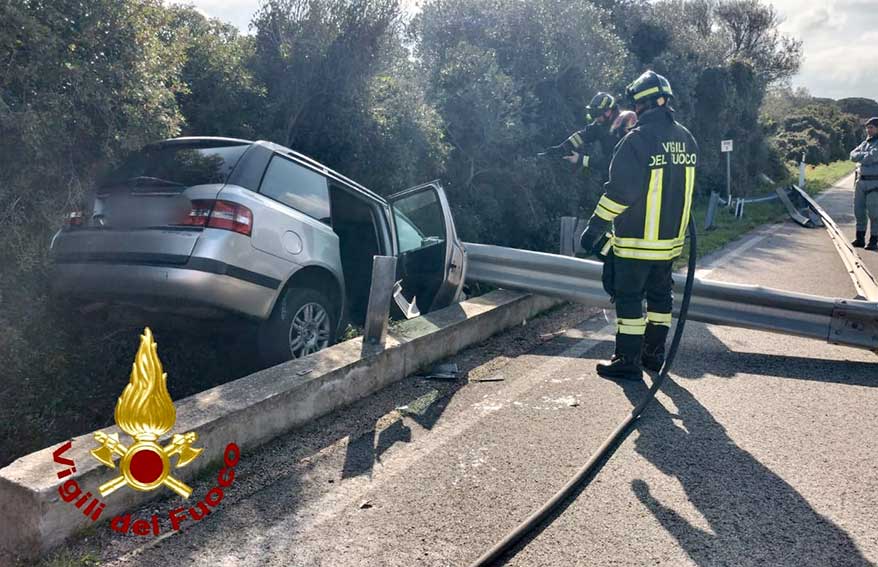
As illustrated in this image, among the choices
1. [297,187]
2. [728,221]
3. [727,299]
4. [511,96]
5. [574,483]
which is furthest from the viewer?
[728,221]

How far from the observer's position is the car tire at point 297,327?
5.06 m

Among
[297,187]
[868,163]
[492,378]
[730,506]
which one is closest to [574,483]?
[730,506]

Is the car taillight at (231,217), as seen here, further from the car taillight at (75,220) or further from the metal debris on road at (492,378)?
the metal debris on road at (492,378)

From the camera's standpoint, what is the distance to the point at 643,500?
365 cm

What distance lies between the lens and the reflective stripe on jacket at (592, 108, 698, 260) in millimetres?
5324

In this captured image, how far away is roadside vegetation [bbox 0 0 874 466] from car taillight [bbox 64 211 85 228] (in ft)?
0.43

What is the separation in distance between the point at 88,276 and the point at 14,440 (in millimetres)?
1094

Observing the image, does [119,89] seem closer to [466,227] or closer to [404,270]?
[404,270]

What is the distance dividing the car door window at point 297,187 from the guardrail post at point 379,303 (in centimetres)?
64

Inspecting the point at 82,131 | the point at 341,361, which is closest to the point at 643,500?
the point at 341,361

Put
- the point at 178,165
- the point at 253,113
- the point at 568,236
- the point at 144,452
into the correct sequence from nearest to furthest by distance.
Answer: the point at 144,452 → the point at 178,165 → the point at 253,113 → the point at 568,236

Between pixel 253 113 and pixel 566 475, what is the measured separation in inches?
212

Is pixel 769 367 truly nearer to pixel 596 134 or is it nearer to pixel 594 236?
pixel 594 236

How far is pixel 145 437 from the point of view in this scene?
3465 millimetres
